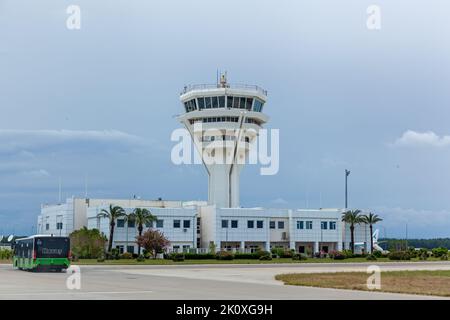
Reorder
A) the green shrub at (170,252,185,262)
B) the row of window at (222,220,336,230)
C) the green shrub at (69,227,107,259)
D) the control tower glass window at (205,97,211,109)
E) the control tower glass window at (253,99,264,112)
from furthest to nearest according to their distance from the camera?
the row of window at (222,220,336,230)
the control tower glass window at (253,99,264,112)
the control tower glass window at (205,97,211,109)
the green shrub at (69,227,107,259)
the green shrub at (170,252,185,262)

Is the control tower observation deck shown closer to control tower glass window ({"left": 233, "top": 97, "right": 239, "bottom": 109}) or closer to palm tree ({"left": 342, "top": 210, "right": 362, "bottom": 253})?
control tower glass window ({"left": 233, "top": 97, "right": 239, "bottom": 109})

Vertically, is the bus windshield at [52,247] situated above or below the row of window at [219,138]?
below

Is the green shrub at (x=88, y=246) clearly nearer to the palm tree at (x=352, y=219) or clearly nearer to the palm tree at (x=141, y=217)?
the palm tree at (x=141, y=217)

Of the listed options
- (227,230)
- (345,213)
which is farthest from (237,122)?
(345,213)

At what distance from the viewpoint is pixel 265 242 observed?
110 metres

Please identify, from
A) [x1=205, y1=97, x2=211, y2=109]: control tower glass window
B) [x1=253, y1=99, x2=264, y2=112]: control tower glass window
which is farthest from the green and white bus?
[x1=253, y1=99, x2=264, y2=112]: control tower glass window

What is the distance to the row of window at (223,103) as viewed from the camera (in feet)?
331

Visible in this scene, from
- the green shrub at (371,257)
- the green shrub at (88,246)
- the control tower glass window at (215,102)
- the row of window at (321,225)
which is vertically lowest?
the green shrub at (371,257)

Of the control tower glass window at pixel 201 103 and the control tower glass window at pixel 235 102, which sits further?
the control tower glass window at pixel 201 103

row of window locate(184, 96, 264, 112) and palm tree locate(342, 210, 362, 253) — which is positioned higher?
row of window locate(184, 96, 264, 112)

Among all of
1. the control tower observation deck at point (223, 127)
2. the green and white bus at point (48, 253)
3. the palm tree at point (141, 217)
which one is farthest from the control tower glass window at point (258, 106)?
the green and white bus at point (48, 253)

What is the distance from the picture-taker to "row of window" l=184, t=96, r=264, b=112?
331 ft
